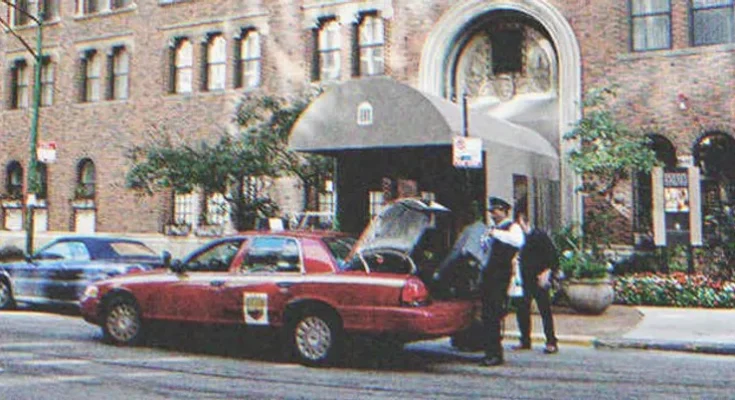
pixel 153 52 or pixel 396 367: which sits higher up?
pixel 153 52

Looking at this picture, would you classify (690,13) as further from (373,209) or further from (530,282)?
(530,282)

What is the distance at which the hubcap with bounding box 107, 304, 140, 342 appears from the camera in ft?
33.0

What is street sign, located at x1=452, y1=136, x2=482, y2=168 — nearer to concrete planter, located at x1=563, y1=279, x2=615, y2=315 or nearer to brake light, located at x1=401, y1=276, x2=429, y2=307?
concrete planter, located at x1=563, y1=279, x2=615, y2=315

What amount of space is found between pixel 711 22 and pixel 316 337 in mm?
13984

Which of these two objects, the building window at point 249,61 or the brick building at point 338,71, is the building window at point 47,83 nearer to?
the brick building at point 338,71

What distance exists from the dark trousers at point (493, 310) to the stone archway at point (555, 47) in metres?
9.34

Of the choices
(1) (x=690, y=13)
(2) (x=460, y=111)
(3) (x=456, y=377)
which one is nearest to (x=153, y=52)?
(2) (x=460, y=111)

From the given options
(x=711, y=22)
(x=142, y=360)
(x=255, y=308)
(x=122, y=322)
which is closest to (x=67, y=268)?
(x=122, y=322)

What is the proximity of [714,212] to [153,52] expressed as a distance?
59.9ft

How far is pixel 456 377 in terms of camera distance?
827 centimetres

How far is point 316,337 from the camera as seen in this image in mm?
8695

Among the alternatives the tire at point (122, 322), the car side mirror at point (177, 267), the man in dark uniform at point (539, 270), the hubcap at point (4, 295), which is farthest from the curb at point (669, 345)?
the hubcap at point (4, 295)

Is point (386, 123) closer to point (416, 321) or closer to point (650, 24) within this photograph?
point (416, 321)

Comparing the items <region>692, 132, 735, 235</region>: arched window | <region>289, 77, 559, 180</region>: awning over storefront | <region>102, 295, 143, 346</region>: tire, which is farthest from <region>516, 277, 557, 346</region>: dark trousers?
<region>692, 132, 735, 235</region>: arched window
